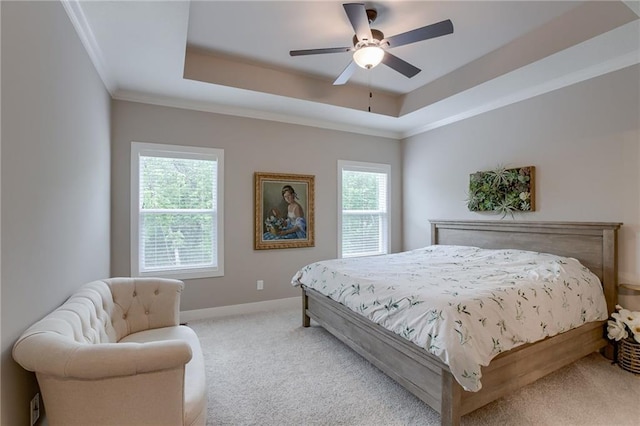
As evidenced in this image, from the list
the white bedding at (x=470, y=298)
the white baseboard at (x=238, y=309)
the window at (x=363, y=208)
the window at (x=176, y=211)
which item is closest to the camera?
the white bedding at (x=470, y=298)

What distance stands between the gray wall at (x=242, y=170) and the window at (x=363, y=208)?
0.16 metres

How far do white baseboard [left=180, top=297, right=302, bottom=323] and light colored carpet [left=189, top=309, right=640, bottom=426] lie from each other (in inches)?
35.1

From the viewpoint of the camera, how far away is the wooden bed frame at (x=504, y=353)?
1.96 metres

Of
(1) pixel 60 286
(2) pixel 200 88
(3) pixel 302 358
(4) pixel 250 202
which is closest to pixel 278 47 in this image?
(2) pixel 200 88

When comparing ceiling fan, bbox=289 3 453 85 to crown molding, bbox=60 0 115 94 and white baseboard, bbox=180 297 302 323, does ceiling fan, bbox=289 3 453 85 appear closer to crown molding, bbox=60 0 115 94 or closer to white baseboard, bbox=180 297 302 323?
crown molding, bbox=60 0 115 94

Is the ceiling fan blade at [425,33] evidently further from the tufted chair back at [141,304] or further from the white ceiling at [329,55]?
the tufted chair back at [141,304]

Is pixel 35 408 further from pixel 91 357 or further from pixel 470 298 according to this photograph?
pixel 470 298

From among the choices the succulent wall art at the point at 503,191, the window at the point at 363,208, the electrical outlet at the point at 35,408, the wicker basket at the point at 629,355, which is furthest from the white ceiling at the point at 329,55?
the wicker basket at the point at 629,355

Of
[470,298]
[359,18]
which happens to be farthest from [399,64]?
[470,298]

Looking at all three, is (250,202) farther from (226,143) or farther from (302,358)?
(302,358)

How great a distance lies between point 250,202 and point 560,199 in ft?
12.1

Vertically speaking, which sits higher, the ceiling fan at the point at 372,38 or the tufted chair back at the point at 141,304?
the ceiling fan at the point at 372,38

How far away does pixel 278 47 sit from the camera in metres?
3.23

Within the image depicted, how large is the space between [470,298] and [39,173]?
260 cm
